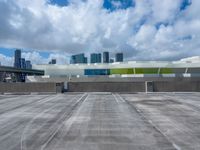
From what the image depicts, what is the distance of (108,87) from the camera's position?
39.1 meters

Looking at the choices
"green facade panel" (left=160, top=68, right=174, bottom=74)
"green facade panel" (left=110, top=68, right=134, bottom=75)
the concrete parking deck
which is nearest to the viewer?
the concrete parking deck

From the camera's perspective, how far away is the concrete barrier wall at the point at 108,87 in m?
38.5

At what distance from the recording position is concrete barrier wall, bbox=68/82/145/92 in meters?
38.5

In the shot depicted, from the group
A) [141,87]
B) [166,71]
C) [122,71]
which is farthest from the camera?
[122,71]

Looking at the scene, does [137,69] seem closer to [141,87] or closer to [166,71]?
[166,71]

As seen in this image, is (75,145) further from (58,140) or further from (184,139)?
(184,139)

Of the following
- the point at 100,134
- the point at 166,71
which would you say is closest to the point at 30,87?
the point at 100,134

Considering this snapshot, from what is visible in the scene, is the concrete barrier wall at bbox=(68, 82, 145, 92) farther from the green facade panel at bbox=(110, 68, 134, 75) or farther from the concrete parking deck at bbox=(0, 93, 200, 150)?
the green facade panel at bbox=(110, 68, 134, 75)

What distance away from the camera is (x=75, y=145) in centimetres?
812

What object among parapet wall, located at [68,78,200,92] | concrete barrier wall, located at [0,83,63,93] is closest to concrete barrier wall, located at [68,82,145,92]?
parapet wall, located at [68,78,200,92]

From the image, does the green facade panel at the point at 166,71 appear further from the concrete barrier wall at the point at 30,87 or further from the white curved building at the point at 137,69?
the concrete barrier wall at the point at 30,87

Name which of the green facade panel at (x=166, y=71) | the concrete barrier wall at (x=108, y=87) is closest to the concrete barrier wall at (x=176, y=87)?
the concrete barrier wall at (x=108, y=87)

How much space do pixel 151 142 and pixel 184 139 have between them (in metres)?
1.19

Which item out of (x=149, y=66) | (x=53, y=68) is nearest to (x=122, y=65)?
(x=149, y=66)
